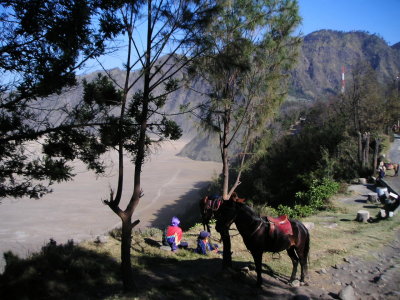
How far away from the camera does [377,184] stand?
20.9m

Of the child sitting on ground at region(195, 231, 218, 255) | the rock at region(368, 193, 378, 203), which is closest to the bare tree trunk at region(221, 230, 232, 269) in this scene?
the child sitting on ground at region(195, 231, 218, 255)

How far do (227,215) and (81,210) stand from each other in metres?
34.9

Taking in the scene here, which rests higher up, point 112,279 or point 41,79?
point 41,79

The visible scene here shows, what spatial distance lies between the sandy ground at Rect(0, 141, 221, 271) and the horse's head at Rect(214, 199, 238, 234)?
8.77 m

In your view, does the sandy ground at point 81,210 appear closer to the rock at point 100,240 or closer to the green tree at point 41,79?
the rock at point 100,240

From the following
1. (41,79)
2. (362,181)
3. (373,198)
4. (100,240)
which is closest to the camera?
(41,79)

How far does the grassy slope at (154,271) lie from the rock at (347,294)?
0.98 meters

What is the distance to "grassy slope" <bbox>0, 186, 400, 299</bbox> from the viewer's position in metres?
6.33

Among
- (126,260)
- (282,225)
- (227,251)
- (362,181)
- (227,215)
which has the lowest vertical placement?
(227,251)

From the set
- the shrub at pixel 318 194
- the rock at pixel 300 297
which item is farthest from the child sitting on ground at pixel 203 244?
the shrub at pixel 318 194

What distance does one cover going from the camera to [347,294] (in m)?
6.95

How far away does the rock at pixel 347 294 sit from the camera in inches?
272

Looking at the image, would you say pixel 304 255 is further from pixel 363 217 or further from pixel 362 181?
pixel 362 181

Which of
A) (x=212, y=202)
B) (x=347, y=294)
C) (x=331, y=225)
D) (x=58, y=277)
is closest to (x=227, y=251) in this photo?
(x=347, y=294)
